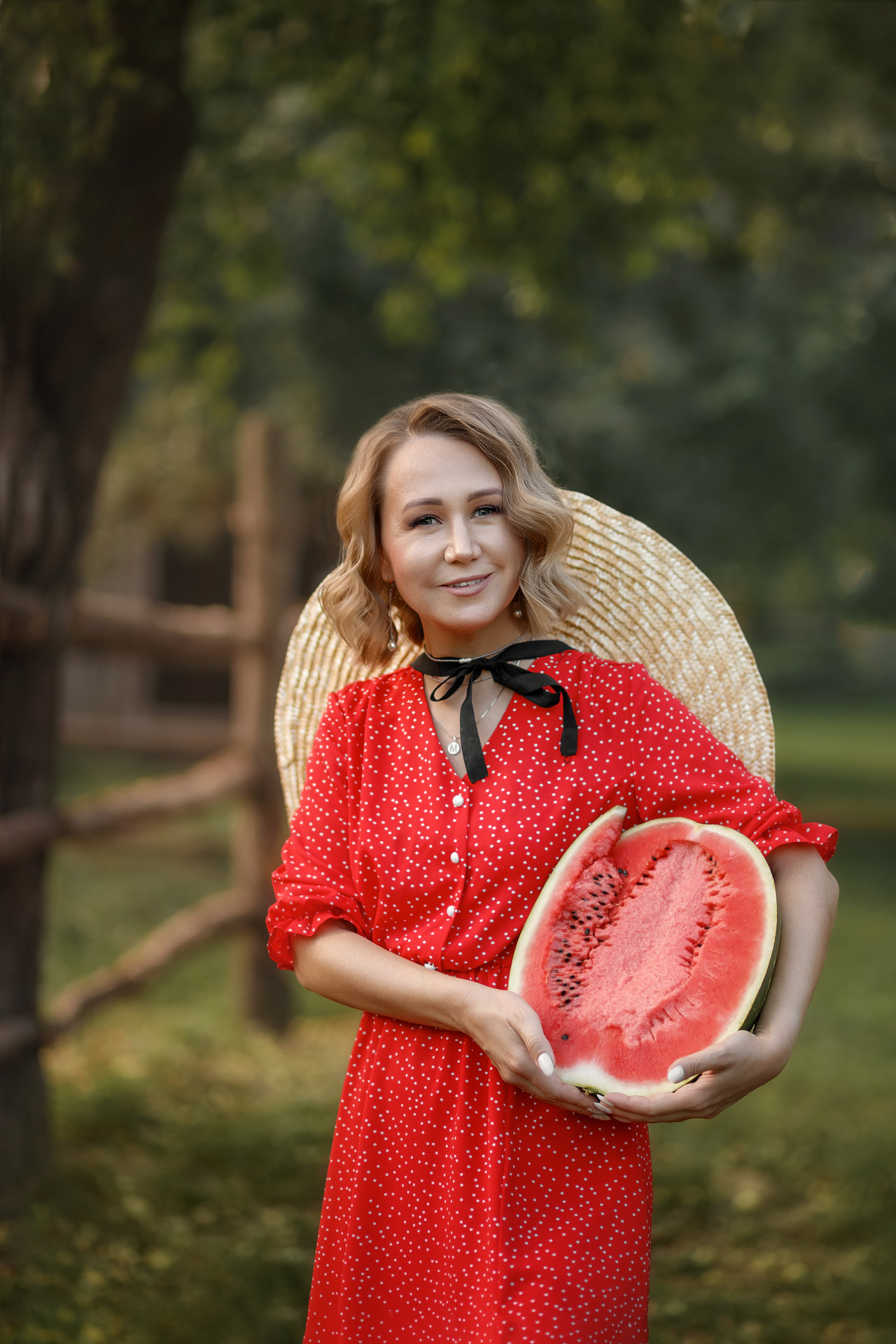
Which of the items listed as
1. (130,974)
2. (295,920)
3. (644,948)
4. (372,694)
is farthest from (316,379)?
(644,948)

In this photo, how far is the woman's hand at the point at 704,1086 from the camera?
5.15 ft

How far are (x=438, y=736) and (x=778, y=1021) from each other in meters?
0.66

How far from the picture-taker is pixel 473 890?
1836mm

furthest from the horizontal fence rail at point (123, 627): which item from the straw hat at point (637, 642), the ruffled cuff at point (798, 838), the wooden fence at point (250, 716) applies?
the ruffled cuff at point (798, 838)

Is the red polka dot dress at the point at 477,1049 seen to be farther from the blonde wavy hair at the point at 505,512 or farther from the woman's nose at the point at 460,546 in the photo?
the woman's nose at the point at 460,546

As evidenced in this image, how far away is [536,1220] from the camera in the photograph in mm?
1747

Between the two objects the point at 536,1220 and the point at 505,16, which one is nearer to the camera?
the point at 536,1220

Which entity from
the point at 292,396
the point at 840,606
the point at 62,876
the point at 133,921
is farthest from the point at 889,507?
the point at 62,876

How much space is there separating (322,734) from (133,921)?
6113mm

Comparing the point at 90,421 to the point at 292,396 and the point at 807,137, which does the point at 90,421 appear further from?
the point at 292,396

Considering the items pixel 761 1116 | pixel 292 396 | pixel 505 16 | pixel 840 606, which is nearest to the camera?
pixel 505 16

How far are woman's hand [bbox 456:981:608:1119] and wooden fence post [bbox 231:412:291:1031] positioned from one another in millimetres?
4278

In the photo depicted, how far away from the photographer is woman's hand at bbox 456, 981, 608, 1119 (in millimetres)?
1634

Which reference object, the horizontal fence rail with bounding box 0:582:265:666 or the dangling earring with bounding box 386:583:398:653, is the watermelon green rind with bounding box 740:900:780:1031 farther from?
the horizontal fence rail with bounding box 0:582:265:666
